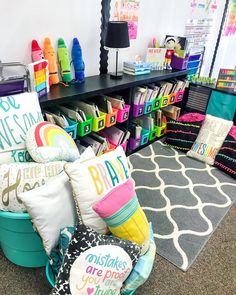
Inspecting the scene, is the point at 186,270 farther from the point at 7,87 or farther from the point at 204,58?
the point at 204,58

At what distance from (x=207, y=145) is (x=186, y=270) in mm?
1292

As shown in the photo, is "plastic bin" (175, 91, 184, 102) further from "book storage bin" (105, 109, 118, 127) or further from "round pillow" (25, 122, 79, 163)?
"round pillow" (25, 122, 79, 163)

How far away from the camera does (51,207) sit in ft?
3.51

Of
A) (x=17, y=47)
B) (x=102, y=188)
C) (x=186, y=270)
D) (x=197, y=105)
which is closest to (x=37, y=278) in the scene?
(x=102, y=188)

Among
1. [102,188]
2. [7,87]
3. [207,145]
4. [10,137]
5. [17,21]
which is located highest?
[17,21]

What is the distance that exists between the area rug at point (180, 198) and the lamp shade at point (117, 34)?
3.50 feet

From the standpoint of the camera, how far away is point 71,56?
191 cm

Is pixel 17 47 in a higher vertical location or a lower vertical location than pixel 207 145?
higher

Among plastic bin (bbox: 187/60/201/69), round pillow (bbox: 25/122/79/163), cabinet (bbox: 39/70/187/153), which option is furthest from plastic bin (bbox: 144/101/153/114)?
round pillow (bbox: 25/122/79/163)

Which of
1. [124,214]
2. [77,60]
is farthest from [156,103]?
[124,214]

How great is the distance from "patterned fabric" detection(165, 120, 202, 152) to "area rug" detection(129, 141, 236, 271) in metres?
0.08

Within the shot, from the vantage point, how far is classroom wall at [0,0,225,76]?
153 cm

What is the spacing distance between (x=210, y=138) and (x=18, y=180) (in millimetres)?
1839

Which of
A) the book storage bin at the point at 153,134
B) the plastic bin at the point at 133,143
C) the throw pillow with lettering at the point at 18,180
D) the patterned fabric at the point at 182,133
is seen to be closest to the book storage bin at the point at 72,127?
the throw pillow with lettering at the point at 18,180
